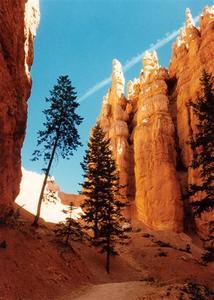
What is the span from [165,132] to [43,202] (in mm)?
24588

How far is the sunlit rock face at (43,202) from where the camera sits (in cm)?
4905

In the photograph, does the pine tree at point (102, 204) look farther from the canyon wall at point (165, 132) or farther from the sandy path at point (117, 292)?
the canyon wall at point (165, 132)

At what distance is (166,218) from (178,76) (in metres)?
29.6

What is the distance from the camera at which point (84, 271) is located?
2177 cm

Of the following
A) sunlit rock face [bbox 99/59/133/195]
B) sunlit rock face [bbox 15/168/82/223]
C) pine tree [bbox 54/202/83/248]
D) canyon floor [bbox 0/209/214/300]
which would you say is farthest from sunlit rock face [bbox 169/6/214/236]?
pine tree [bbox 54/202/83/248]

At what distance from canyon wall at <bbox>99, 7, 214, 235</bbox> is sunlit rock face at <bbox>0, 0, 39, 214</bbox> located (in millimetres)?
23544

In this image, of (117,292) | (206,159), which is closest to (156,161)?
(206,159)

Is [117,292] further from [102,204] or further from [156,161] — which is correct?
[156,161]

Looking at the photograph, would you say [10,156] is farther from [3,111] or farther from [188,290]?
[188,290]

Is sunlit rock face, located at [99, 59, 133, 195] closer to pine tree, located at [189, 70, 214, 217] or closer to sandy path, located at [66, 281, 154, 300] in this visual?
pine tree, located at [189, 70, 214, 217]

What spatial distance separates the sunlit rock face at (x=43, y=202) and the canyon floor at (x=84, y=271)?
13417mm

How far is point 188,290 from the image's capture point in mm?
13844

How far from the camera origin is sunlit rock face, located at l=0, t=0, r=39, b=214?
822 inches

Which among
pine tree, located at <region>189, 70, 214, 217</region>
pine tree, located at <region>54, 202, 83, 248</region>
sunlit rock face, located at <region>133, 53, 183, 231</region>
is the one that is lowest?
pine tree, located at <region>54, 202, 83, 248</region>
